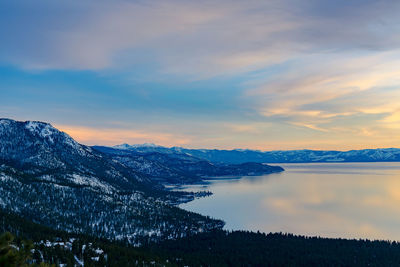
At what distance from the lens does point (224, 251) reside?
154625mm

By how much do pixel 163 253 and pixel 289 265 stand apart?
204 ft

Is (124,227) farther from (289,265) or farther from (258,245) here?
(289,265)

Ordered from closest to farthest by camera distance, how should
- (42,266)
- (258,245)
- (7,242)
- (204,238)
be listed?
(7,242) → (42,266) → (258,245) → (204,238)

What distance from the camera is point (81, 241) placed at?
380 ft

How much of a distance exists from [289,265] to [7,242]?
437 ft

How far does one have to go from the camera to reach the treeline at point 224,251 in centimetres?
11212

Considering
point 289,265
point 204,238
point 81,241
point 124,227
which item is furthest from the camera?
point 124,227

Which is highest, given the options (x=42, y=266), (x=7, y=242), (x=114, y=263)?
(x=7, y=242)

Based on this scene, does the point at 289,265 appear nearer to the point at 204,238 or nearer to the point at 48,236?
the point at 204,238

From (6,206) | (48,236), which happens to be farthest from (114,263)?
(6,206)

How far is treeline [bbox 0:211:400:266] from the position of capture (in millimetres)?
112125

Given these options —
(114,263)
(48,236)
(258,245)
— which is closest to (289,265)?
(258,245)

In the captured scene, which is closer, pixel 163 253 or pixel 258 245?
pixel 163 253

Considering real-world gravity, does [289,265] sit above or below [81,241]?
below
